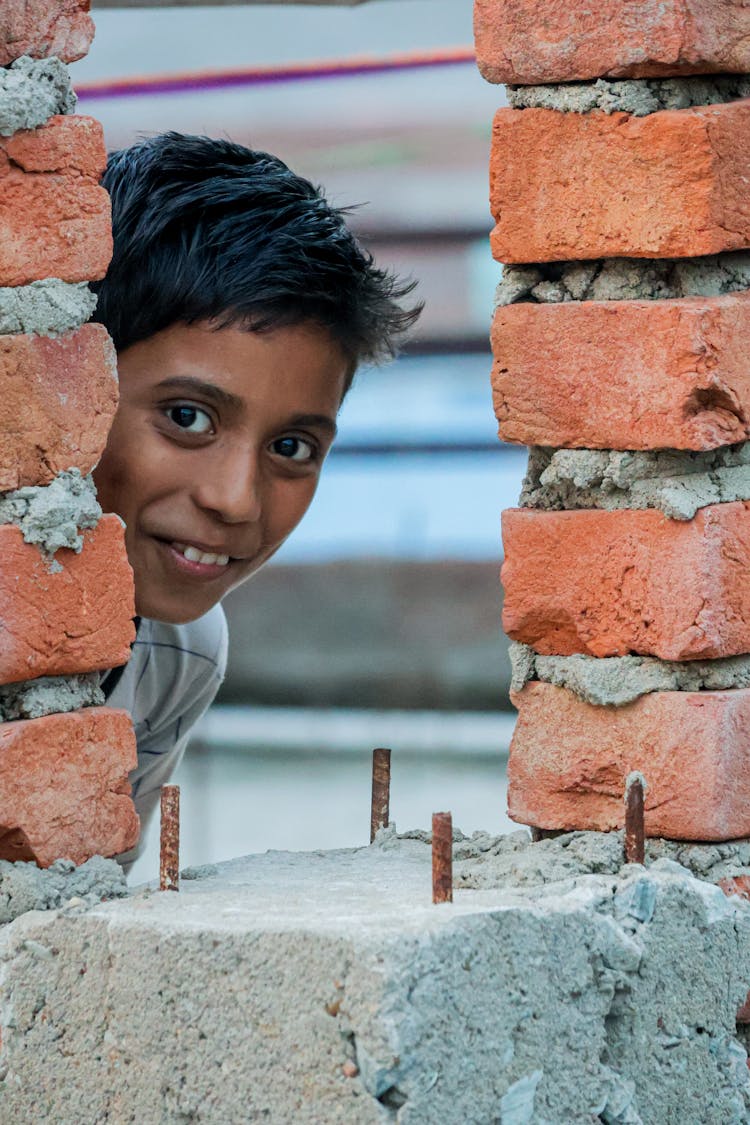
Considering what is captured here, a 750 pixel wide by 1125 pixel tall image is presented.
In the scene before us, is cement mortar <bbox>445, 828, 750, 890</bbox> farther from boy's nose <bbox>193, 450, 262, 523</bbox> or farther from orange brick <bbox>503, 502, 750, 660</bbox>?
boy's nose <bbox>193, 450, 262, 523</bbox>

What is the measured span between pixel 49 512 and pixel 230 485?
2.16 feet

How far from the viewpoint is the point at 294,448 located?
2488 mm

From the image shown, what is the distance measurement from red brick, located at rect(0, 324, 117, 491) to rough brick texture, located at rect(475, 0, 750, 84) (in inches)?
24.6

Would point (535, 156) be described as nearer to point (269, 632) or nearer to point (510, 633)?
point (510, 633)

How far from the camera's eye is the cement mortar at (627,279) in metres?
1.88

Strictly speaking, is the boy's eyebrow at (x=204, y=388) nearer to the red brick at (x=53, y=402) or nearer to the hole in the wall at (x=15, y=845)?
the red brick at (x=53, y=402)

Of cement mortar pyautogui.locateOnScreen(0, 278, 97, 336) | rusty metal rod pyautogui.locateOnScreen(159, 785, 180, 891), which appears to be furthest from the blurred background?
rusty metal rod pyautogui.locateOnScreen(159, 785, 180, 891)

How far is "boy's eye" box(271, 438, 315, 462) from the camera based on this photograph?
246cm

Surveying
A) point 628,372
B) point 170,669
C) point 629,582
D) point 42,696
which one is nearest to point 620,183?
point 628,372

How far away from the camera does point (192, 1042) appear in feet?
5.04

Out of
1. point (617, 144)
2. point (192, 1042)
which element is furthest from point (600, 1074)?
point (617, 144)

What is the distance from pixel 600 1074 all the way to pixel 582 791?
1.36ft

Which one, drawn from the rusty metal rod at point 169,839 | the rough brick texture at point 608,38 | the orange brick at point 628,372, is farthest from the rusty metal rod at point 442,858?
the rough brick texture at point 608,38

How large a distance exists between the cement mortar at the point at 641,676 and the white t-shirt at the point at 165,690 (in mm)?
1337
